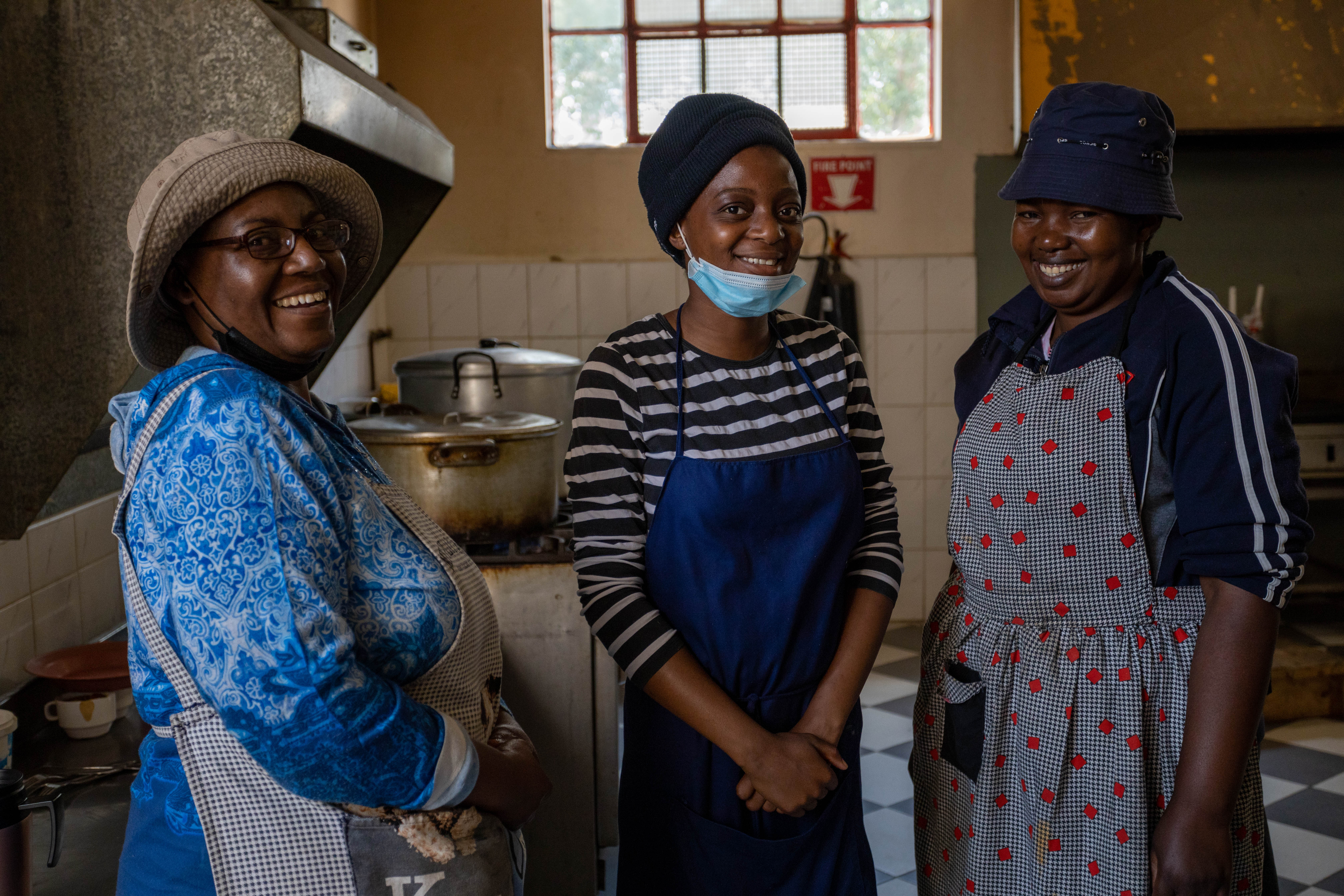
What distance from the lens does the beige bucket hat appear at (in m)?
1.00

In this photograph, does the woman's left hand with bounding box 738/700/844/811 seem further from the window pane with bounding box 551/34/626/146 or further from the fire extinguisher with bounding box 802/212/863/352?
the window pane with bounding box 551/34/626/146

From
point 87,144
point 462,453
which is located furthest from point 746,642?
point 87,144

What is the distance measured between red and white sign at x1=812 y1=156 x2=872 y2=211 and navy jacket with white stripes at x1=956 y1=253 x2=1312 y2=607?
330 cm

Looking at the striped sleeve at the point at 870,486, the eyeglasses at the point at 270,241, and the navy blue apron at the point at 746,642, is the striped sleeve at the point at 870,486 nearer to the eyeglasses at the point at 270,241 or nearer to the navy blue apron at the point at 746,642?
the navy blue apron at the point at 746,642

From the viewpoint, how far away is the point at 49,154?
56.4 inches

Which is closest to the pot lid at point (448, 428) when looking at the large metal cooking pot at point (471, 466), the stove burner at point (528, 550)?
the large metal cooking pot at point (471, 466)

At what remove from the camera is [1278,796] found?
3.07 m

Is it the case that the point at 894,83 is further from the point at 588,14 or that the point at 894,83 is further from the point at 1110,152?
the point at 1110,152

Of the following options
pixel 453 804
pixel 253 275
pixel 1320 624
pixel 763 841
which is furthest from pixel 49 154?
pixel 1320 624

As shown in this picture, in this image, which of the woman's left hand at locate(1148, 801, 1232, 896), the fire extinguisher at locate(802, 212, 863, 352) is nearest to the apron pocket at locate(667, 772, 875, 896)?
the woman's left hand at locate(1148, 801, 1232, 896)

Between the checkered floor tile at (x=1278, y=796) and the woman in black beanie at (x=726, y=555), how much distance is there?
1.23 metres

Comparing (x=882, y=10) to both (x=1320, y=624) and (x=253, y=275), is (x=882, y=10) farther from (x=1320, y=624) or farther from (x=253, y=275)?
(x=253, y=275)

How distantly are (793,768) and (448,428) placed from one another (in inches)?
46.5

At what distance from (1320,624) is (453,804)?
4.58 metres
